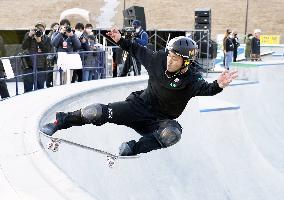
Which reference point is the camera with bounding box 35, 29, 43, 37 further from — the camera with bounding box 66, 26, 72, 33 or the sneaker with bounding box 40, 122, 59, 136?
the sneaker with bounding box 40, 122, 59, 136

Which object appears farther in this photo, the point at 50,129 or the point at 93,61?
the point at 93,61

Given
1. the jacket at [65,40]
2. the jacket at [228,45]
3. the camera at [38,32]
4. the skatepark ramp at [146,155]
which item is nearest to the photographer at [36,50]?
the camera at [38,32]

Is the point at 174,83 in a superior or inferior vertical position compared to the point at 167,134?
superior

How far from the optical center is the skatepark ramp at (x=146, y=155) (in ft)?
13.7

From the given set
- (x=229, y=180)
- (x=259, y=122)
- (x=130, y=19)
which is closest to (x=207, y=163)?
(x=229, y=180)

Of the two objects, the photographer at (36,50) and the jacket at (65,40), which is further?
the jacket at (65,40)

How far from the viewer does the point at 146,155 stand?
28.0 feet

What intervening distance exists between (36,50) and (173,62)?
6105 mm

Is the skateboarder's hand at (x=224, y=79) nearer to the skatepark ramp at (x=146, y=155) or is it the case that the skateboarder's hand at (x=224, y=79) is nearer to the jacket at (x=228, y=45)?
the skatepark ramp at (x=146, y=155)

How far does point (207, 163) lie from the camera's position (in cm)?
985

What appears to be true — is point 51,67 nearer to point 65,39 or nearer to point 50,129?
point 65,39

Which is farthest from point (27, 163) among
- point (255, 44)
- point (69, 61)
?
point (255, 44)

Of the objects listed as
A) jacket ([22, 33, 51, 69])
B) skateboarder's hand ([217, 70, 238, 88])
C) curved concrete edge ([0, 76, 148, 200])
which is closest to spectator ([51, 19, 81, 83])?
jacket ([22, 33, 51, 69])

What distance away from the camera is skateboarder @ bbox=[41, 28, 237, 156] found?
4.95 meters
